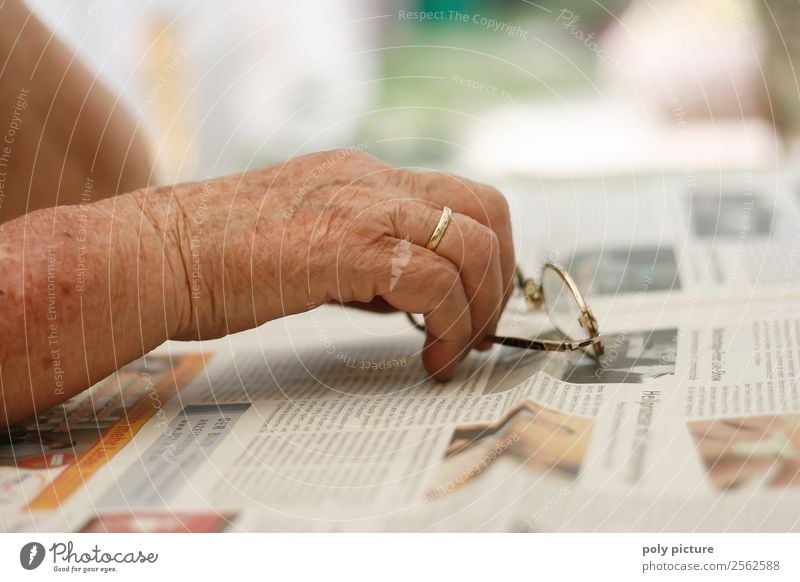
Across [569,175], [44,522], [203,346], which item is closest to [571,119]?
[569,175]

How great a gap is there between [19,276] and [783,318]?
0.57 m

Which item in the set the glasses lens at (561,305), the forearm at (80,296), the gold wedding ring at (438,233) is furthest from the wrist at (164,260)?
the glasses lens at (561,305)

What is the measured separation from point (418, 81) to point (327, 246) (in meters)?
0.34

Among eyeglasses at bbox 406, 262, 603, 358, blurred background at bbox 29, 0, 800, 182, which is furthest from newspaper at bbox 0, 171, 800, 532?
blurred background at bbox 29, 0, 800, 182

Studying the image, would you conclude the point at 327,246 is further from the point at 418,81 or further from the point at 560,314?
the point at 418,81

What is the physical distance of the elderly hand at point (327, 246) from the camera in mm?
614

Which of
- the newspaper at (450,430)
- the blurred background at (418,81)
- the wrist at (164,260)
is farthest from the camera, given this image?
the blurred background at (418,81)

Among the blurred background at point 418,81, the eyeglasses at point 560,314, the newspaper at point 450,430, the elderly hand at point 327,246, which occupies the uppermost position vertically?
the blurred background at point 418,81

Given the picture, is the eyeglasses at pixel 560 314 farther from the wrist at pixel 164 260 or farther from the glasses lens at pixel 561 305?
→ the wrist at pixel 164 260

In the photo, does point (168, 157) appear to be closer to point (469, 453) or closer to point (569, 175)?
point (569, 175)

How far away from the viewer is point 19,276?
0.56 m

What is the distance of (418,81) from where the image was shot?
0.89 meters
